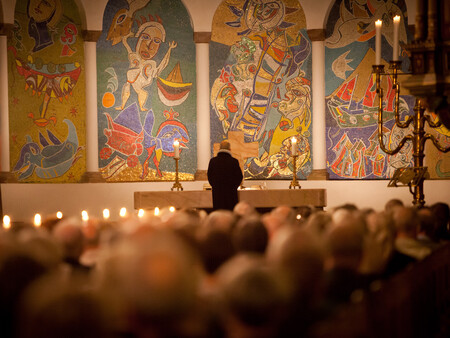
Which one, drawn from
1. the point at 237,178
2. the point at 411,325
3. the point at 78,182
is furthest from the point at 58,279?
the point at 78,182

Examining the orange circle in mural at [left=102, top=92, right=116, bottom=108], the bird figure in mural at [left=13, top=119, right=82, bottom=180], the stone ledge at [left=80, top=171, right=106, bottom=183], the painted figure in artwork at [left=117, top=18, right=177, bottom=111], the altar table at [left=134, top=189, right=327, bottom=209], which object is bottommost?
the altar table at [left=134, top=189, right=327, bottom=209]

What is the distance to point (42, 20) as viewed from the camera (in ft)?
34.7

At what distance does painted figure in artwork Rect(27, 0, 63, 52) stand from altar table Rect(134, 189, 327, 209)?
11.7ft

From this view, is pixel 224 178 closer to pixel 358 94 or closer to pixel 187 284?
pixel 358 94

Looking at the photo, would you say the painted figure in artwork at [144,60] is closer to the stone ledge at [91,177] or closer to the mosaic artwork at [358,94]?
the stone ledge at [91,177]

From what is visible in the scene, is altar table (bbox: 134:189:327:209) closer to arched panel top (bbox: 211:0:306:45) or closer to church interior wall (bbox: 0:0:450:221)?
church interior wall (bbox: 0:0:450:221)

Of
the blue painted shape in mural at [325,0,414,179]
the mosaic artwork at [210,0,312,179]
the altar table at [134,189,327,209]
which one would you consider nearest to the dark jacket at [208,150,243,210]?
the altar table at [134,189,327,209]

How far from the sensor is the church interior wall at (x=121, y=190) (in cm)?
1009

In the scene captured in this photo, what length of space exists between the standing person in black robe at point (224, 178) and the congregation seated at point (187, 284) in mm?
6263

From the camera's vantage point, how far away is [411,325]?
1533 mm

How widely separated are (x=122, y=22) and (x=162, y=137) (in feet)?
6.89

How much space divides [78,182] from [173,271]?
10011mm

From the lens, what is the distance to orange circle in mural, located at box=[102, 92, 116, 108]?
10836mm

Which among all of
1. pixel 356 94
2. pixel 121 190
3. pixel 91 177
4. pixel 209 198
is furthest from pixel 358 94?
pixel 91 177
